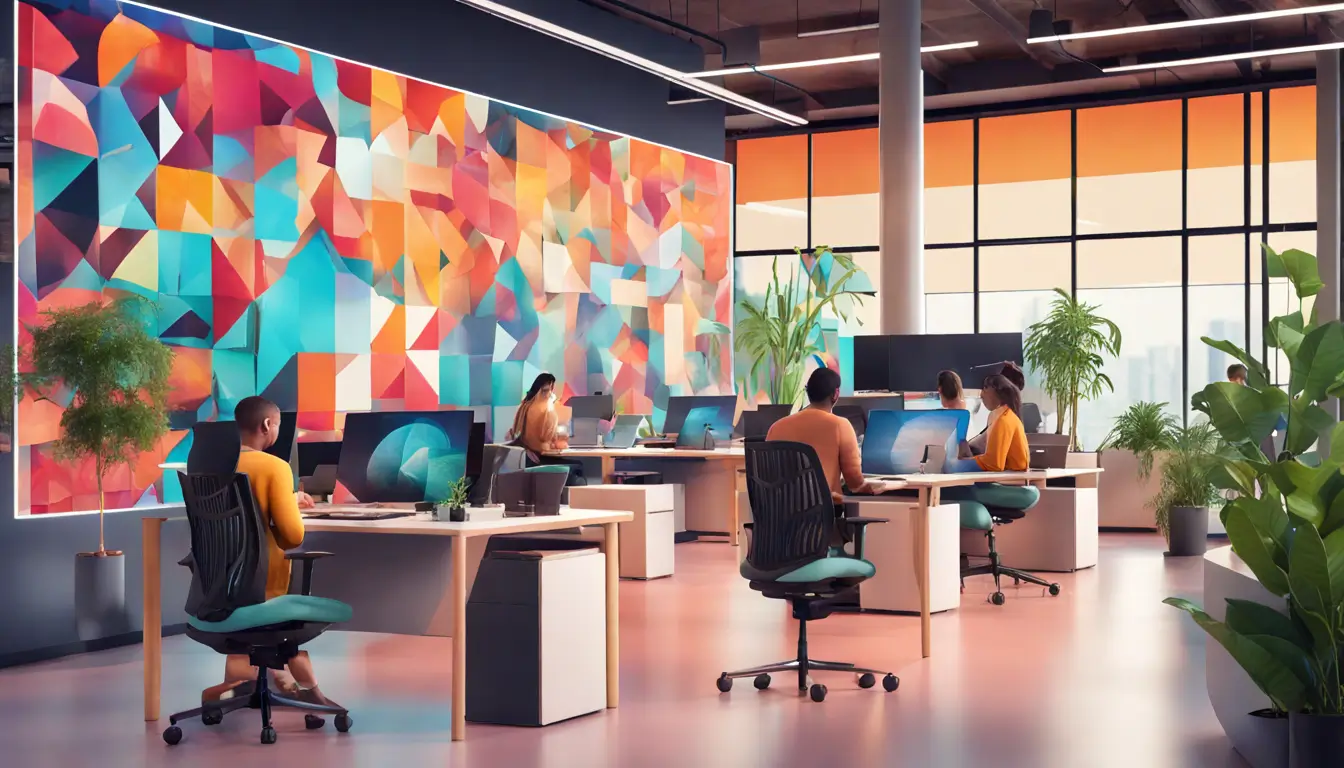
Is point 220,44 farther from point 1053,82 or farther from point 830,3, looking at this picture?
point 1053,82

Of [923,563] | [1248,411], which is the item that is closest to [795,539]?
[923,563]

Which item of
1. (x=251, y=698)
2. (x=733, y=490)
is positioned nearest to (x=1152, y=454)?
(x=733, y=490)

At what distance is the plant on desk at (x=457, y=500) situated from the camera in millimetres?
5680

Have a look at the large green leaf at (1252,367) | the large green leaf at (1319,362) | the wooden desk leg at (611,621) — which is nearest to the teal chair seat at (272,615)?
the wooden desk leg at (611,621)

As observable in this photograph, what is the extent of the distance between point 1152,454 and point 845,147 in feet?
19.6

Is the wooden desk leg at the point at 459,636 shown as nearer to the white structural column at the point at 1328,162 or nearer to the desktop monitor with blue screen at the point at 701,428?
the desktop monitor with blue screen at the point at 701,428

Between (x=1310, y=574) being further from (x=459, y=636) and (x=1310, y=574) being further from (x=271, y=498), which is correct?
(x=271, y=498)

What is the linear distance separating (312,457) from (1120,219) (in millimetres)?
11655

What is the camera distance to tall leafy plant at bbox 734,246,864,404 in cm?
1548

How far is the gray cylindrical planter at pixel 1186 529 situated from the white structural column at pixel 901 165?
2809mm

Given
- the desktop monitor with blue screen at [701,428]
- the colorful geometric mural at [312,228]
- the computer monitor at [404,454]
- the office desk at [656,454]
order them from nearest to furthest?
the computer monitor at [404,454]
the colorful geometric mural at [312,228]
the office desk at [656,454]
the desktop monitor with blue screen at [701,428]

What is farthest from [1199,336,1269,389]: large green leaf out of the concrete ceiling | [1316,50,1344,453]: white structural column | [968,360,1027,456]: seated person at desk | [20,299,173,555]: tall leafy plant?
[1316,50,1344,453]: white structural column

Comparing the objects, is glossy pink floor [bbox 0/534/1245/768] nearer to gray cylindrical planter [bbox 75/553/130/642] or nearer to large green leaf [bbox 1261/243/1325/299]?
gray cylindrical planter [bbox 75/553/130/642]

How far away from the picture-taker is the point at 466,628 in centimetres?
590
